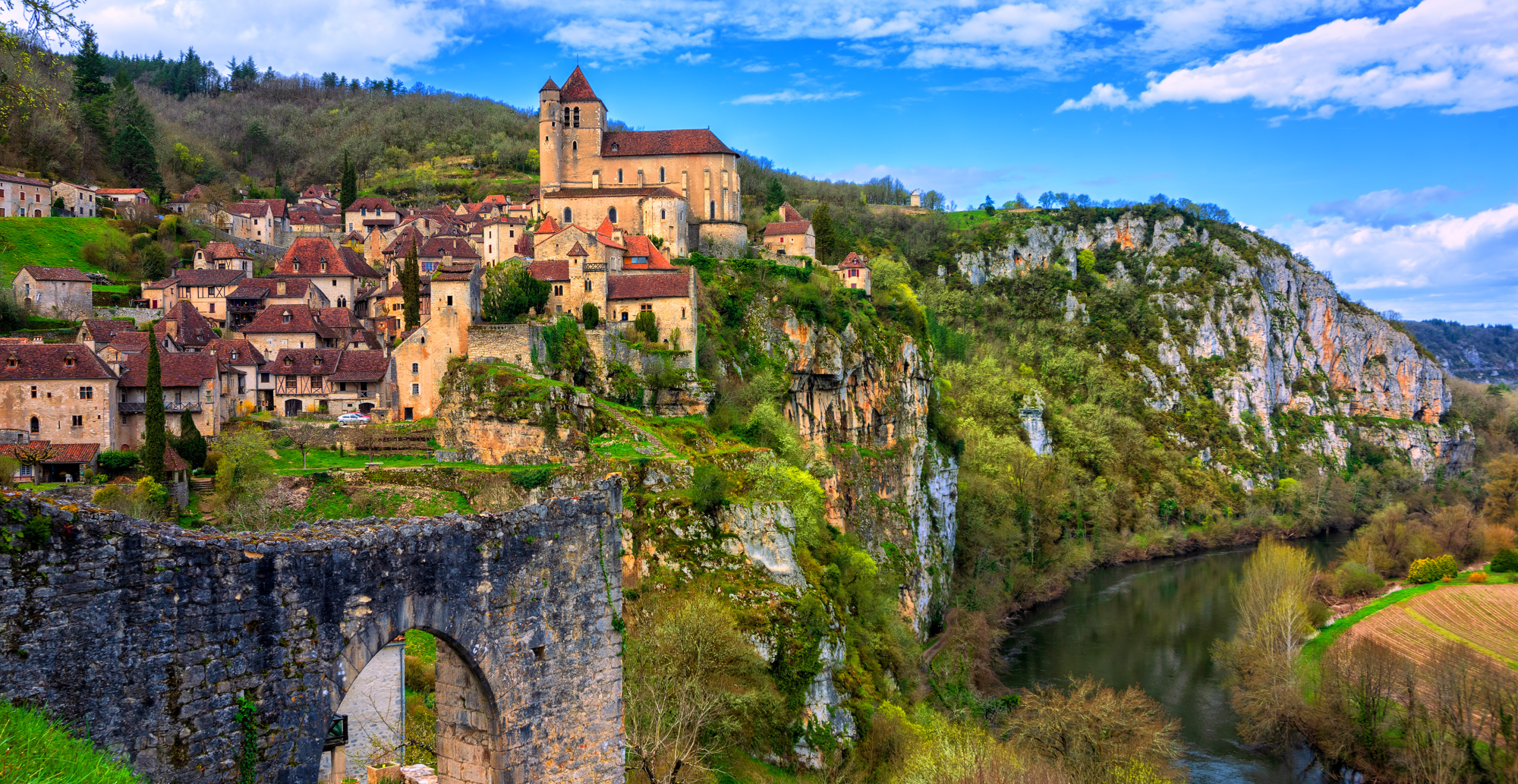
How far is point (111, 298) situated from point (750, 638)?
47.0m

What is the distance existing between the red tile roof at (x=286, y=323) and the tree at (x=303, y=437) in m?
11.4

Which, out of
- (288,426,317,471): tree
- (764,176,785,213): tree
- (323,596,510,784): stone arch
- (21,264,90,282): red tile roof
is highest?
(764,176,785,213): tree

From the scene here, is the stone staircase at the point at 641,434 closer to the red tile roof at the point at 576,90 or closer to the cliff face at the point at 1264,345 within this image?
the red tile roof at the point at 576,90

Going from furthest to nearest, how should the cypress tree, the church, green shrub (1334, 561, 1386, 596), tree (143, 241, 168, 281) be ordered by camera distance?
the church, green shrub (1334, 561, 1386, 596), tree (143, 241, 168, 281), the cypress tree

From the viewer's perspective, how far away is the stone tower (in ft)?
224

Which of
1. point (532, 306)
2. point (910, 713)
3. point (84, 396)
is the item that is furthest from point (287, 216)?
point (910, 713)

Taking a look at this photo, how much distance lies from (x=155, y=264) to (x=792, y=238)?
139ft

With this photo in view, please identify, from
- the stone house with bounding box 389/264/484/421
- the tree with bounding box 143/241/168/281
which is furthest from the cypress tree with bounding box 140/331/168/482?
the tree with bounding box 143/241/168/281

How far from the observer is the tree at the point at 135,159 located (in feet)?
267

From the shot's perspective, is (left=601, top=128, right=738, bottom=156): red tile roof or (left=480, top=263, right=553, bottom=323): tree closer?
(left=480, top=263, right=553, bottom=323): tree

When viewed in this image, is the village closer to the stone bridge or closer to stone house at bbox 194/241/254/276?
stone house at bbox 194/241/254/276

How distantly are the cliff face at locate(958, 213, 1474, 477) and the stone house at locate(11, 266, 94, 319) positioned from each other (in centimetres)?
11179

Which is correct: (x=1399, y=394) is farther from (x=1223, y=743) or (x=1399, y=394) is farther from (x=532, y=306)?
(x=532, y=306)

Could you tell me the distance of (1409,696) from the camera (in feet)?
126
